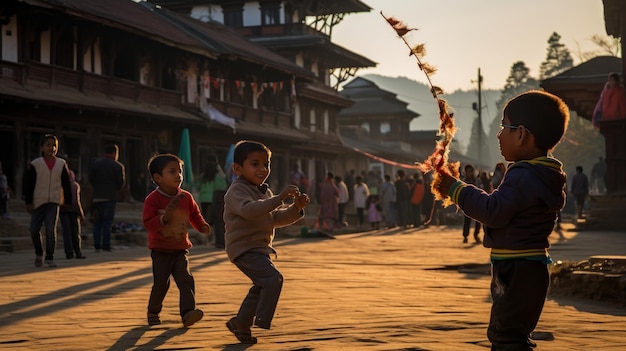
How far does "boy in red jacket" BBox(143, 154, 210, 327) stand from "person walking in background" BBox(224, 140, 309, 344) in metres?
0.82

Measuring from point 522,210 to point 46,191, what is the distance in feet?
29.3

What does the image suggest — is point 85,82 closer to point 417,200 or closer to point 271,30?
point 417,200

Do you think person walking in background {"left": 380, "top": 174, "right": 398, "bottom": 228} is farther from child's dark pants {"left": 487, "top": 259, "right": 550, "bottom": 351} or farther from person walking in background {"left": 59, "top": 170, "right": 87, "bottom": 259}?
child's dark pants {"left": 487, "top": 259, "right": 550, "bottom": 351}

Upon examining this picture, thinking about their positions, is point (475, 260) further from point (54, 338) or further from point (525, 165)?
point (525, 165)

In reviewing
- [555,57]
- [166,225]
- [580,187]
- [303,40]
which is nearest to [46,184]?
[166,225]

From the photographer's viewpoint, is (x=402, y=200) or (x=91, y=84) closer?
(x=91, y=84)

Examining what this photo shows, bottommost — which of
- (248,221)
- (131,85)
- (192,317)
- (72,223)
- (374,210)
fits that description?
(374,210)

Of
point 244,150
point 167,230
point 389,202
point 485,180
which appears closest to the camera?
point 244,150

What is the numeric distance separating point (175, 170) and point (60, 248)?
37.3 feet

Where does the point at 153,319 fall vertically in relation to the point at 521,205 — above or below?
below

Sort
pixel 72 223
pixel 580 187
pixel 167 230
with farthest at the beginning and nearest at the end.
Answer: pixel 580 187, pixel 72 223, pixel 167 230

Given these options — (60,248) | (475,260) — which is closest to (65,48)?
(60,248)

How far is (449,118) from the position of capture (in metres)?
4.48

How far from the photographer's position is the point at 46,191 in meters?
11.9
